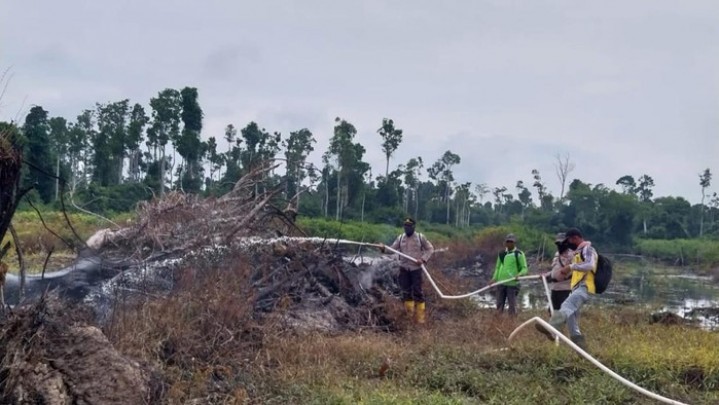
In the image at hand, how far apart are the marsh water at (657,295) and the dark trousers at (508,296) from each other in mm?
2952

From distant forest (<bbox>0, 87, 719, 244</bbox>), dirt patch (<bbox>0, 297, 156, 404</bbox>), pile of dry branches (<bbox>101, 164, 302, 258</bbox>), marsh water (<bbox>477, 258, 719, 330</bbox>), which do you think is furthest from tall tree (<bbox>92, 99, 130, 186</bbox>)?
dirt patch (<bbox>0, 297, 156, 404</bbox>)

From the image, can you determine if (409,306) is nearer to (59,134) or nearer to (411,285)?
(411,285)

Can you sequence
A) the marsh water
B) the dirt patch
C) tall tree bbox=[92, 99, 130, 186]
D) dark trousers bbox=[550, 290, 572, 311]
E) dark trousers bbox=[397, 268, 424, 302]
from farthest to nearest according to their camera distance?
tall tree bbox=[92, 99, 130, 186] < the marsh water < dark trousers bbox=[397, 268, 424, 302] < dark trousers bbox=[550, 290, 572, 311] < the dirt patch

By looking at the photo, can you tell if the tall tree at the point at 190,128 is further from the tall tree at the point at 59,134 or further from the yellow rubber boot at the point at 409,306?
the yellow rubber boot at the point at 409,306

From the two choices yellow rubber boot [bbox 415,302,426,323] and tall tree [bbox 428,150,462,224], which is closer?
yellow rubber boot [bbox 415,302,426,323]

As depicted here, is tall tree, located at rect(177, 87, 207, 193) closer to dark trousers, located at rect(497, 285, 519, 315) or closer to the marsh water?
the marsh water

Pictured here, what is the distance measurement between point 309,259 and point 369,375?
3.69 m

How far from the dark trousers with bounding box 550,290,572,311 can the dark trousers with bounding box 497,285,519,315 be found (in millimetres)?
1483

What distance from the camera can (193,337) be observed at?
722cm

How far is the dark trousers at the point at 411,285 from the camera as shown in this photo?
11.6 metres

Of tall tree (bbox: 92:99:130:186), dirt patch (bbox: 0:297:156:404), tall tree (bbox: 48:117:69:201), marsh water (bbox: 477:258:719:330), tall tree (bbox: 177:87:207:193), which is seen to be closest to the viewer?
dirt patch (bbox: 0:297:156:404)

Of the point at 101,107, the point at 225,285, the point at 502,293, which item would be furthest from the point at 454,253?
the point at 101,107

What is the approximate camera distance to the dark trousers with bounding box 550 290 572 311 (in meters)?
10.2

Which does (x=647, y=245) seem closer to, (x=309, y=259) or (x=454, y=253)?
(x=454, y=253)
